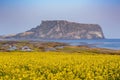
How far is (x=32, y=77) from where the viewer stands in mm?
17875

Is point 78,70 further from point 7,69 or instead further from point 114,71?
point 7,69

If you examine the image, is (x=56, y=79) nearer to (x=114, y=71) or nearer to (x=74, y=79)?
(x=74, y=79)

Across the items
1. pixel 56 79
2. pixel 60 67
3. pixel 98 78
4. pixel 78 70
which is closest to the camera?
pixel 56 79

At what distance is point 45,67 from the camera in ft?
80.8

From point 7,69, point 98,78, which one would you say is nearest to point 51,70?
point 7,69

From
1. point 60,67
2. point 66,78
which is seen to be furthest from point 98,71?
point 66,78

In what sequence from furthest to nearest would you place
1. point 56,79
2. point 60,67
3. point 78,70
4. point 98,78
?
point 60,67
point 78,70
point 98,78
point 56,79

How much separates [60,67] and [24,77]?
5935 mm

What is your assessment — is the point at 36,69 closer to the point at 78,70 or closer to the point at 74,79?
the point at 78,70

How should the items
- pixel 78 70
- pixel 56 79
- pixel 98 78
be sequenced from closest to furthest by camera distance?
pixel 56 79, pixel 98 78, pixel 78 70

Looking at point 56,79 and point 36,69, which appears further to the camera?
point 36,69

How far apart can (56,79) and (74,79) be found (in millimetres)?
972

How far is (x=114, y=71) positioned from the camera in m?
22.4

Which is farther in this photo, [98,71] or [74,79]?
[98,71]
